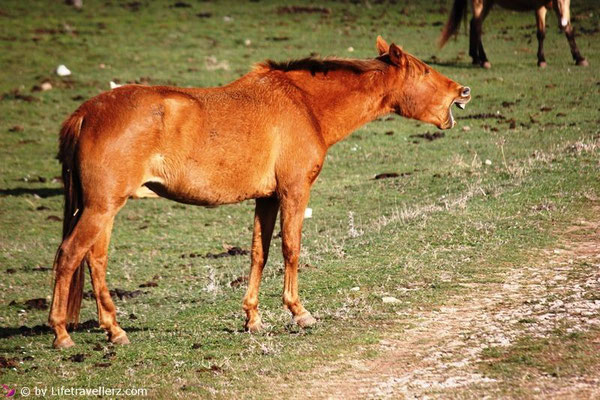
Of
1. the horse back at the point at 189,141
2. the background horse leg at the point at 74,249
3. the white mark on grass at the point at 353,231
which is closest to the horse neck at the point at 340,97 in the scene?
the horse back at the point at 189,141

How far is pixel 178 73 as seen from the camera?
21.0 m

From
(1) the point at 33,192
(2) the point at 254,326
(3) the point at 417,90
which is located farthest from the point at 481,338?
(1) the point at 33,192

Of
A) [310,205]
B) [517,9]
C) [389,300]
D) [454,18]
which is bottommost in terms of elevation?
[310,205]

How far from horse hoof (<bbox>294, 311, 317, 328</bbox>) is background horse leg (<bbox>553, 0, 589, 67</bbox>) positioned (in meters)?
14.0

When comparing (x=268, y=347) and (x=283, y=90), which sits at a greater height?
(x=283, y=90)

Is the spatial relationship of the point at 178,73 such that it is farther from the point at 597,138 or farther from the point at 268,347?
the point at 268,347

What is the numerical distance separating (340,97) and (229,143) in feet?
3.58

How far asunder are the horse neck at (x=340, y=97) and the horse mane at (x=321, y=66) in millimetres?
35

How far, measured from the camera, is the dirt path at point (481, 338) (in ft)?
20.4

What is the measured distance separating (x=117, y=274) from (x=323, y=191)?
173 inches

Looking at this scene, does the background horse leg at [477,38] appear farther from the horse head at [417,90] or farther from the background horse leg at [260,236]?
the background horse leg at [260,236]

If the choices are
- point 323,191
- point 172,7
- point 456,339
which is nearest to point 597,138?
point 323,191

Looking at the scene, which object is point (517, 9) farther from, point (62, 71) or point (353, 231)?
point (353, 231)

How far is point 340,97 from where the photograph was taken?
802cm
